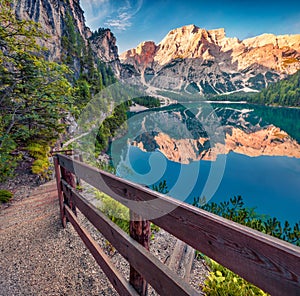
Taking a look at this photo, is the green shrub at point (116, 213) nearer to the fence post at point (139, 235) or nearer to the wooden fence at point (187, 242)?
the wooden fence at point (187, 242)

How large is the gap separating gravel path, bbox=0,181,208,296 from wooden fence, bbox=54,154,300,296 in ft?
Result: 3.03

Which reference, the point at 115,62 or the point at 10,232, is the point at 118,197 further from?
the point at 115,62

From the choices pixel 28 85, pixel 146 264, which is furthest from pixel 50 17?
pixel 146 264

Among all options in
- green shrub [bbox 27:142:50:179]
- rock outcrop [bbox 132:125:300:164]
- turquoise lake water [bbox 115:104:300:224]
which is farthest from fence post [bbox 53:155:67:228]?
rock outcrop [bbox 132:125:300:164]

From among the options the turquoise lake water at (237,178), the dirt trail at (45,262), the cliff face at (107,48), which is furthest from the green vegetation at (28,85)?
the cliff face at (107,48)

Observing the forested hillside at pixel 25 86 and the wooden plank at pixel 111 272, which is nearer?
the wooden plank at pixel 111 272

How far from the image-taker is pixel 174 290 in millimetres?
1083

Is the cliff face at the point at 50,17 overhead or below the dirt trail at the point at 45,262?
overhead

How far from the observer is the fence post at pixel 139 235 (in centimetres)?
137

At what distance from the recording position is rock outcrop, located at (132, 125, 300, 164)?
24.9 m

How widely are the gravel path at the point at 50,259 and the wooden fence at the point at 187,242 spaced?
0.92m

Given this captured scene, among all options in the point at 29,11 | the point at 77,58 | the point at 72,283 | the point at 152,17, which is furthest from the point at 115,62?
the point at 72,283

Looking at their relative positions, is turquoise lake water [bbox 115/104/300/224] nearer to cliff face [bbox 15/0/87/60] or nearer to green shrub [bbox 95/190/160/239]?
green shrub [bbox 95/190/160/239]

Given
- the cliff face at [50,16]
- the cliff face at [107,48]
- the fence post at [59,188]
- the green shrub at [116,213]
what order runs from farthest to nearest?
the cliff face at [107,48] < the cliff face at [50,16] < the green shrub at [116,213] < the fence post at [59,188]
